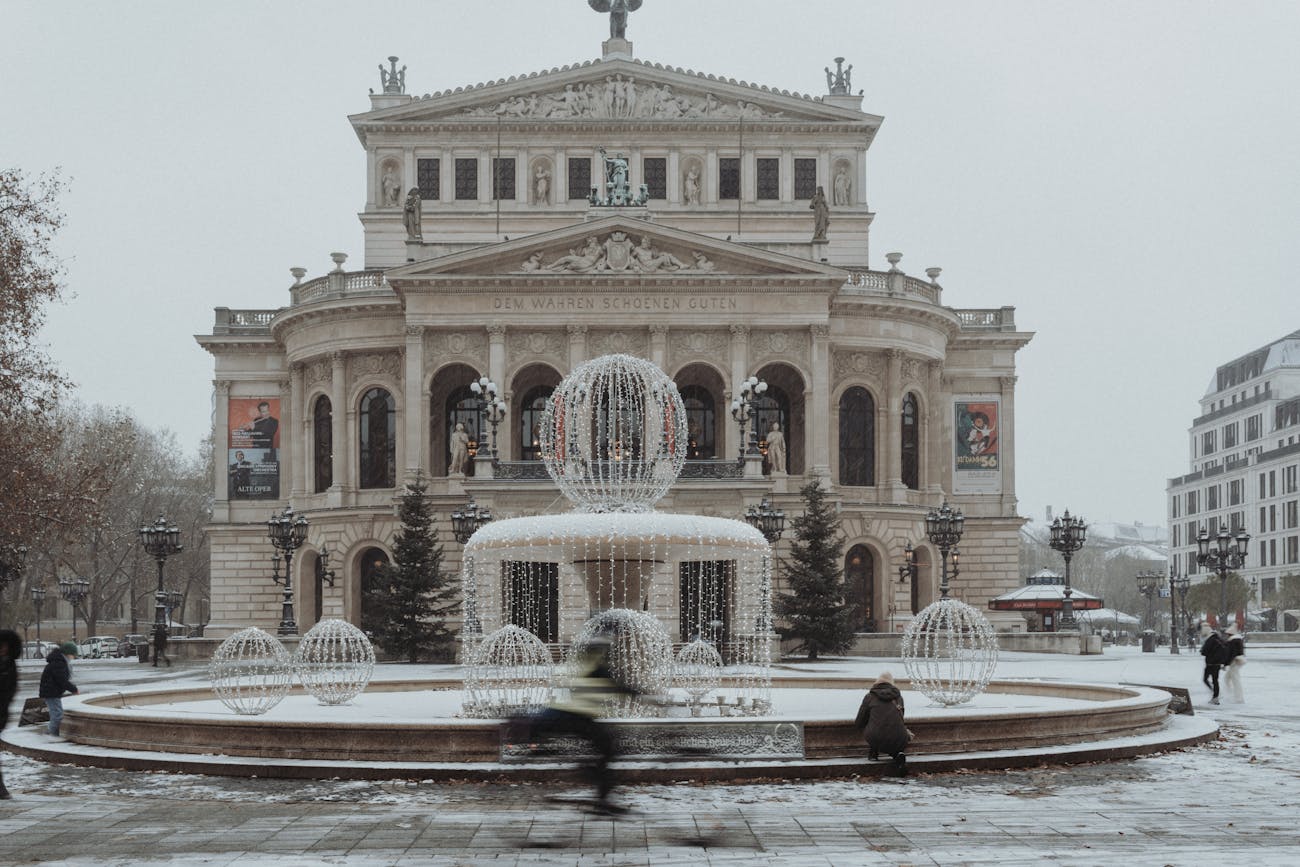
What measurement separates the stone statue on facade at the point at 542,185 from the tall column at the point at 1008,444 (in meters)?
17.7

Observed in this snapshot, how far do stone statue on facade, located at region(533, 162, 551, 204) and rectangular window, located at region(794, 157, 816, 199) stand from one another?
29.8ft

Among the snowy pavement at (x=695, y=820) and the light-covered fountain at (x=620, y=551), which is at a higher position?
the light-covered fountain at (x=620, y=551)

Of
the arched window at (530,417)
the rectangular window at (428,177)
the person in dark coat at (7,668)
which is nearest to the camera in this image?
the person in dark coat at (7,668)

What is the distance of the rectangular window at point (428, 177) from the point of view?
6306 centimetres

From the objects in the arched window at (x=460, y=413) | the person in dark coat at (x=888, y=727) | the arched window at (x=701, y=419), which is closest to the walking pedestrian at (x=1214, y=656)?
the person in dark coat at (x=888, y=727)

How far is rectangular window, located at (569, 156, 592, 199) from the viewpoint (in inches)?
2467

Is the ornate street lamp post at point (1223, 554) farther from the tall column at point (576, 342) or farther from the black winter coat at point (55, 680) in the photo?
the black winter coat at point (55, 680)

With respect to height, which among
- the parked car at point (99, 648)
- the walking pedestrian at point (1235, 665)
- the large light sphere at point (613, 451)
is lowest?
the parked car at point (99, 648)

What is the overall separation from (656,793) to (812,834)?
2.42 metres

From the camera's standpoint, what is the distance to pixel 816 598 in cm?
4603

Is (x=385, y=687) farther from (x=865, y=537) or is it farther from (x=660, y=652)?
(x=865, y=537)

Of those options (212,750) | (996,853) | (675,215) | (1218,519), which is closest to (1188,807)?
(996,853)

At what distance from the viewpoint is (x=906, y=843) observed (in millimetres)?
11414

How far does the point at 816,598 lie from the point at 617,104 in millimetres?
23965
